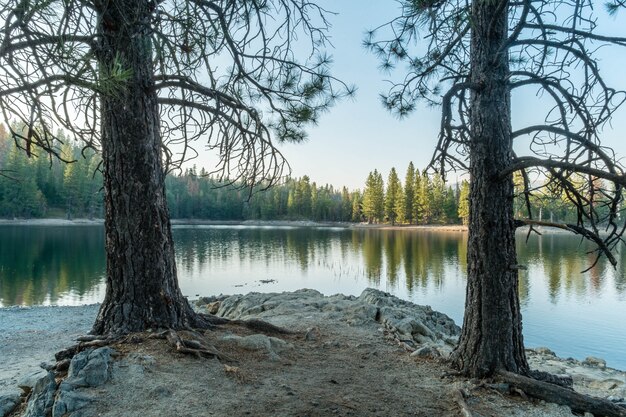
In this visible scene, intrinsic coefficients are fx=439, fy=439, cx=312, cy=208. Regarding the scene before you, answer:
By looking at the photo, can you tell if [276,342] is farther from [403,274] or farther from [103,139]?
[403,274]

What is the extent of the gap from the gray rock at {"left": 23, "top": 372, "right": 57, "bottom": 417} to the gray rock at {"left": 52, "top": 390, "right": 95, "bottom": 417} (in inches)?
4.3

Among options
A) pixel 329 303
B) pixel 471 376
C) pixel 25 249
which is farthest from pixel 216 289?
pixel 25 249

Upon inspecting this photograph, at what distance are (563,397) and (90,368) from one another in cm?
360

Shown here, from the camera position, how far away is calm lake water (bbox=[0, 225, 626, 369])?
10.9 meters

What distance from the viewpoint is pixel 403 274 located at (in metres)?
19.6

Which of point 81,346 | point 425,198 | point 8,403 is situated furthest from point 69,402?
point 425,198

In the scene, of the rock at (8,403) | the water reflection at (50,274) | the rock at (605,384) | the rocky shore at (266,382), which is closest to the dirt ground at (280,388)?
the rocky shore at (266,382)

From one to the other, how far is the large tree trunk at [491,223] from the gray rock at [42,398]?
10.7 feet

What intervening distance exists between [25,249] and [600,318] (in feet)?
95.2

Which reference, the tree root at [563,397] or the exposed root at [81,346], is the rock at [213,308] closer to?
the exposed root at [81,346]

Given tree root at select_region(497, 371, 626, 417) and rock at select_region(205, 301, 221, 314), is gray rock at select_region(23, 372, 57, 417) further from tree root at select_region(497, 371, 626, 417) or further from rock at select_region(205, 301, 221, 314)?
rock at select_region(205, 301, 221, 314)

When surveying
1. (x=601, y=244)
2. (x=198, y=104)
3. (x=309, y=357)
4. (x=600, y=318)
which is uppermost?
(x=198, y=104)

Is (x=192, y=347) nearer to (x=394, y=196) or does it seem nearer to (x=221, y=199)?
(x=394, y=196)

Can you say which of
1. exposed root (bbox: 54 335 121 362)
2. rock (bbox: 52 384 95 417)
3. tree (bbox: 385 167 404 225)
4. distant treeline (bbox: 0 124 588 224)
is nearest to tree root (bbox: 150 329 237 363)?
exposed root (bbox: 54 335 121 362)
